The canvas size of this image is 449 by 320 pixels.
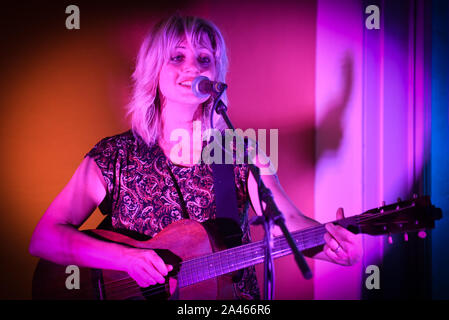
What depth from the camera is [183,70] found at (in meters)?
2.13

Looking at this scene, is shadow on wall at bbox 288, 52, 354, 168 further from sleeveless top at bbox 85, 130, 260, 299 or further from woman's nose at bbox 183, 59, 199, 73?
woman's nose at bbox 183, 59, 199, 73

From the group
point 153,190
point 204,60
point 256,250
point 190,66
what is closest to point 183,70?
point 190,66

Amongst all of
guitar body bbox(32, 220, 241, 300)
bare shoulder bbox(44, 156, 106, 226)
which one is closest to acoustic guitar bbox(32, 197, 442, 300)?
guitar body bbox(32, 220, 241, 300)

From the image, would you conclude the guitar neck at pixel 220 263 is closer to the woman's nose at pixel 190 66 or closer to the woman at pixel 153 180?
the woman at pixel 153 180

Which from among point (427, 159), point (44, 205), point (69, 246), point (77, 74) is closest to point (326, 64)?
point (427, 159)

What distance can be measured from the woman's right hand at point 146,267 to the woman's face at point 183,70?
2.82 ft

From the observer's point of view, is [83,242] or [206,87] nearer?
[206,87]

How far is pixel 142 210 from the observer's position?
6.63ft

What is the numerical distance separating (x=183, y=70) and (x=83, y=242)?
3.41ft

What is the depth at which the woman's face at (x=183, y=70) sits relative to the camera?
2129 millimetres

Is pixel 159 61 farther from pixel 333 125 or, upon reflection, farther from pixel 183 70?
pixel 333 125

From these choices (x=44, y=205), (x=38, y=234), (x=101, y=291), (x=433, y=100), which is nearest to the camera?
(x=101, y=291)
